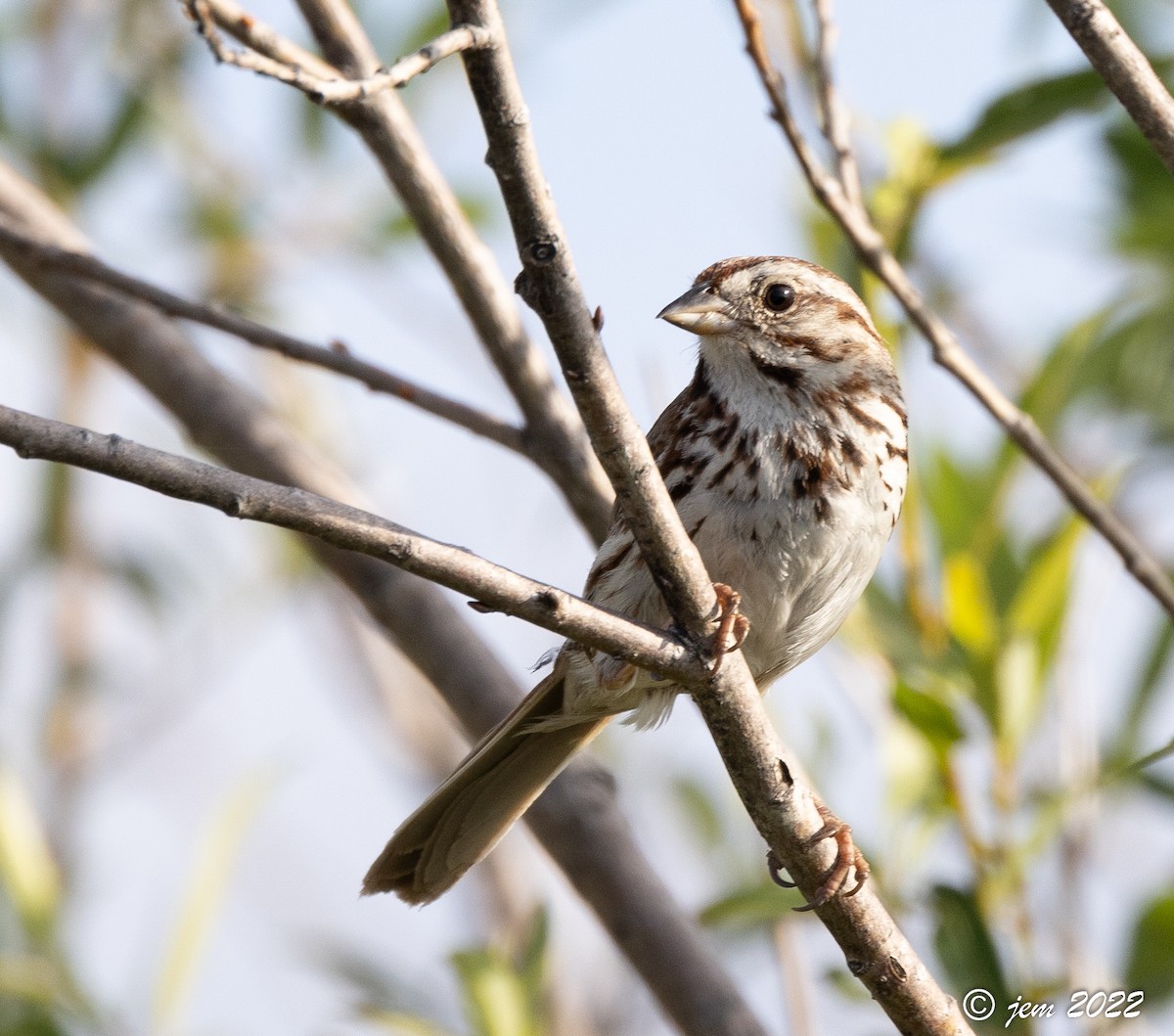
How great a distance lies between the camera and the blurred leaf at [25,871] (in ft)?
13.5

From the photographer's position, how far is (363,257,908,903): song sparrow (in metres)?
3.24

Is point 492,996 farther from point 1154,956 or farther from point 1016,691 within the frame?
point 1154,956

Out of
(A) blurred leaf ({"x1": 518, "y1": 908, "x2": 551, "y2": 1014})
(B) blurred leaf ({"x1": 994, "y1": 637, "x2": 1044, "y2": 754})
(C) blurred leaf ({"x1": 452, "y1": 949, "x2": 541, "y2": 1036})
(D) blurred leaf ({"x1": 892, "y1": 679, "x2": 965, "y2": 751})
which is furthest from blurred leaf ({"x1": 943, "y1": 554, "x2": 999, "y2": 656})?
(C) blurred leaf ({"x1": 452, "y1": 949, "x2": 541, "y2": 1036})

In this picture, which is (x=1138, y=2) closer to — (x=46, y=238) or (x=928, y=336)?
(x=928, y=336)

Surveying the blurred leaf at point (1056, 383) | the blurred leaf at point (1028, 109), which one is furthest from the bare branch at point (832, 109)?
the blurred leaf at point (1056, 383)

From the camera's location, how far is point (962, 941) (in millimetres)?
3080

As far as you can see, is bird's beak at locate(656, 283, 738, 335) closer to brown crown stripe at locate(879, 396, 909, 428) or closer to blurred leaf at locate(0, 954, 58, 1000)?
brown crown stripe at locate(879, 396, 909, 428)

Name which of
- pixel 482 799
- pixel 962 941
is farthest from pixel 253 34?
pixel 962 941

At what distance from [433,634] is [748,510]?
847 mm

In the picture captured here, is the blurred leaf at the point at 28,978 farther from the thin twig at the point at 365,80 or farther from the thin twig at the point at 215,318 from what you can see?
the thin twig at the point at 365,80

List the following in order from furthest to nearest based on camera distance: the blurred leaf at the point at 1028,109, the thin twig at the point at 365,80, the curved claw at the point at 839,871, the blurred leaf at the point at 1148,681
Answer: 1. the blurred leaf at the point at 1148,681
2. the blurred leaf at the point at 1028,109
3. the curved claw at the point at 839,871
4. the thin twig at the point at 365,80

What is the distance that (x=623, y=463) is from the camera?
2.14 m

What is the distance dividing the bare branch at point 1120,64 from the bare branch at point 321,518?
1.05 m

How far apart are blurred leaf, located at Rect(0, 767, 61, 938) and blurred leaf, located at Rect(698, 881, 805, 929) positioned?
5.79ft
